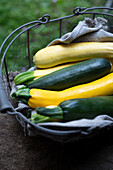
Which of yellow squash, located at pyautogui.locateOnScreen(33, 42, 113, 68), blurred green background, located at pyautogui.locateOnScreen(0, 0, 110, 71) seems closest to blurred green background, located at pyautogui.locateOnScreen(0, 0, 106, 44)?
blurred green background, located at pyautogui.locateOnScreen(0, 0, 110, 71)

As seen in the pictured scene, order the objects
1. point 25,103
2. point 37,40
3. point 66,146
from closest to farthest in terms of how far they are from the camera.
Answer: point 25,103 < point 66,146 < point 37,40

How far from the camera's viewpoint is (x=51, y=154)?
869mm

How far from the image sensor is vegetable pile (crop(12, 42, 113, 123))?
0.70 metres

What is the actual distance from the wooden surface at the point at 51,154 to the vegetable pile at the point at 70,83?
0.73ft

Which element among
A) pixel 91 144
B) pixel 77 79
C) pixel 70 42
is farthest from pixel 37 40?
pixel 91 144

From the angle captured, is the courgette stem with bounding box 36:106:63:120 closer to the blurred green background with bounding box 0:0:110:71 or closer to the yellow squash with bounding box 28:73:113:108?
the yellow squash with bounding box 28:73:113:108

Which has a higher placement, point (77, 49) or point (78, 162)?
point (77, 49)

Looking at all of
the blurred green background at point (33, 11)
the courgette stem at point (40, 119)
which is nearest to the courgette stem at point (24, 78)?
the courgette stem at point (40, 119)

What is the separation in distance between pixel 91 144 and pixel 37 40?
1023mm

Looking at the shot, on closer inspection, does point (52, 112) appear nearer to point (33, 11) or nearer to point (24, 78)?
point (24, 78)

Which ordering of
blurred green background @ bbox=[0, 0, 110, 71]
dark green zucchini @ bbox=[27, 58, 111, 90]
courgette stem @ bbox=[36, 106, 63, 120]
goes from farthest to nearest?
blurred green background @ bbox=[0, 0, 110, 71], dark green zucchini @ bbox=[27, 58, 111, 90], courgette stem @ bbox=[36, 106, 63, 120]

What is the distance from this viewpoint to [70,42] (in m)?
0.94

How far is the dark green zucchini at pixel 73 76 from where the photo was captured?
0.83 m

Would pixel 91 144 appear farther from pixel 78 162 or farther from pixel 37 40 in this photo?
pixel 37 40
